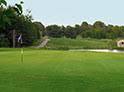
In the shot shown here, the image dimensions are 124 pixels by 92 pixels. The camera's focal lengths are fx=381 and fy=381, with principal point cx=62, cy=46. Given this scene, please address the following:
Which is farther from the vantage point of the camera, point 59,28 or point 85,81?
point 59,28

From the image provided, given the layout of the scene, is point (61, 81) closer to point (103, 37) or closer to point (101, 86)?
point (101, 86)

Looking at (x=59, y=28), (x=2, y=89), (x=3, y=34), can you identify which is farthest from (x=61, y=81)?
(x=59, y=28)

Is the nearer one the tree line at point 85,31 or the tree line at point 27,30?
the tree line at point 27,30

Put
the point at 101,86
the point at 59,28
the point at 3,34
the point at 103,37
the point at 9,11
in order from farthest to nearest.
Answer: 1. the point at 59,28
2. the point at 103,37
3. the point at 3,34
4. the point at 101,86
5. the point at 9,11

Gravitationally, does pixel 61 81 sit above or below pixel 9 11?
below

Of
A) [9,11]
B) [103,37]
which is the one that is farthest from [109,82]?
[103,37]

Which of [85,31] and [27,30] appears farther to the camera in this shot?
[85,31]

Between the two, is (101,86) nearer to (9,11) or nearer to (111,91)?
(111,91)

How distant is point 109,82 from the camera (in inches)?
585

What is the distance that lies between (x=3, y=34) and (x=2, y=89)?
88.3 m

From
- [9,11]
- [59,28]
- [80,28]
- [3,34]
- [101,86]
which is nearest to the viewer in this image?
[9,11]

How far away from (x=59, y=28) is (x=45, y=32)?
9.39 m

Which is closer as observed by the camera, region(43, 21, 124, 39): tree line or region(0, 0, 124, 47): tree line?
region(0, 0, 124, 47): tree line

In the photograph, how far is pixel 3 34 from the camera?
10019cm
